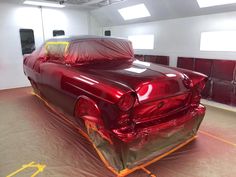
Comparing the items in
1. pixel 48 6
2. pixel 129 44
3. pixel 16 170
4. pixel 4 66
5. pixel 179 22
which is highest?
pixel 48 6

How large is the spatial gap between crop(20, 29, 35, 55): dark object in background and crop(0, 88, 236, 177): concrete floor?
3.05m

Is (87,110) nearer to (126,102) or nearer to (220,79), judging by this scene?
(126,102)

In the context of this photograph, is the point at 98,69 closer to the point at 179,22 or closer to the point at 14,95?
the point at 179,22

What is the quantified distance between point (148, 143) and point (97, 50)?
1.48 m

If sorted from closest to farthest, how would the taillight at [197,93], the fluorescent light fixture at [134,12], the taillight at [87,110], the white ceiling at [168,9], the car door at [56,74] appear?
1. the taillight at [87,110]
2. the taillight at [197,93]
3. the car door at [56,74]
4. the white ceiling at [168,9]
5. the fluorescent light fixture at [134,12]

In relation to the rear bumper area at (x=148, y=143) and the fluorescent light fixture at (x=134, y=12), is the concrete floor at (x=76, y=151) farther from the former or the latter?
the fluorescent light fixture at (x=134, y=12)

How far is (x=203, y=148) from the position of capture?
221cm

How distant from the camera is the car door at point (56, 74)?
2.24 metres

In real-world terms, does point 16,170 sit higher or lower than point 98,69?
lower

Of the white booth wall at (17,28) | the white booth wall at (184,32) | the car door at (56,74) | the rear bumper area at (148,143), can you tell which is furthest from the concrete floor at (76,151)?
the white booth wall at (17,28)

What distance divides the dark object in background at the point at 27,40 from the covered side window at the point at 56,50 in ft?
9.29

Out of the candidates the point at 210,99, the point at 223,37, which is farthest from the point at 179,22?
the point at 210,99

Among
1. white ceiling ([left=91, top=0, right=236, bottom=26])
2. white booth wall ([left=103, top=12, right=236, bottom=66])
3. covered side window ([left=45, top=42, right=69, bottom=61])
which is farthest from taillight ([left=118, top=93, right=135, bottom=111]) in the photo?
white ceiling ([left=91, top=0, right=236, bottom=26])

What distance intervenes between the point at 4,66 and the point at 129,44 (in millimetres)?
4154
